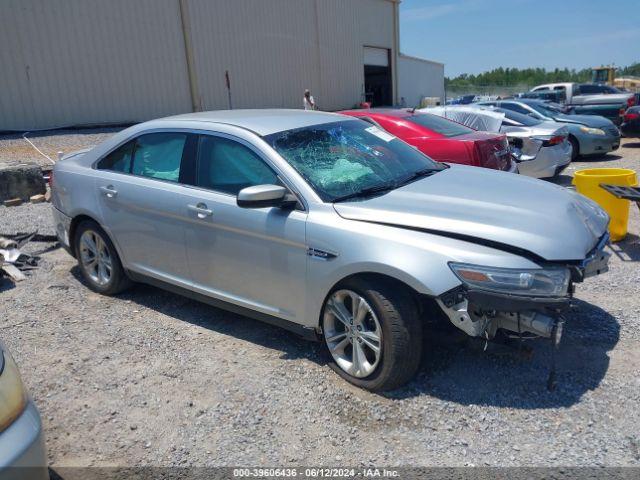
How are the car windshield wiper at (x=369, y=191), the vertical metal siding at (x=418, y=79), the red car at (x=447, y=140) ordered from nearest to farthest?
the car windshield wiper at (x=369, y=191)
the red car at (x=447, y=140)
the vertical metal siding at (x=418, y=79)

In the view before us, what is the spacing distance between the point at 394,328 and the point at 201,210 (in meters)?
1.69

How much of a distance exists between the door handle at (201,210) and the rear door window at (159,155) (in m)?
0.38

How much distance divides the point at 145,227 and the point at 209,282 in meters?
0.78

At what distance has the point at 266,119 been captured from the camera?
4.23 metres

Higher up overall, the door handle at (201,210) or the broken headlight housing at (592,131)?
the door handle at (201,210)

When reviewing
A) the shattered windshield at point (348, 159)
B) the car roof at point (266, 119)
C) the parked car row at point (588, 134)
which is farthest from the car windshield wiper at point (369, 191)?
the parked car row at point (588, 134)

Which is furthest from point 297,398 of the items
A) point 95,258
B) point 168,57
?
point 168,57

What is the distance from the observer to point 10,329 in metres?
4.50

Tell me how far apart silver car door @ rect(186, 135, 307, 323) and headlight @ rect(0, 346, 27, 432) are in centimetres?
164

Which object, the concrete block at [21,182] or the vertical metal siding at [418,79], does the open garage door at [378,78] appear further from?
the concrete block at [21,182]

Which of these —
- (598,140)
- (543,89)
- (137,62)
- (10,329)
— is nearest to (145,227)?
(10,329)

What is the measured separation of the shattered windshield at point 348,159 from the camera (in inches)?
145

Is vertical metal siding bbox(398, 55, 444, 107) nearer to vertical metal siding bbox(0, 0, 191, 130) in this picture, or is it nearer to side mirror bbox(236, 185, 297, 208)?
vertical metal siding bbox(0, 0, 191, 130)

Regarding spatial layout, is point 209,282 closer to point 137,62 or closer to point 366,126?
point 366,126
